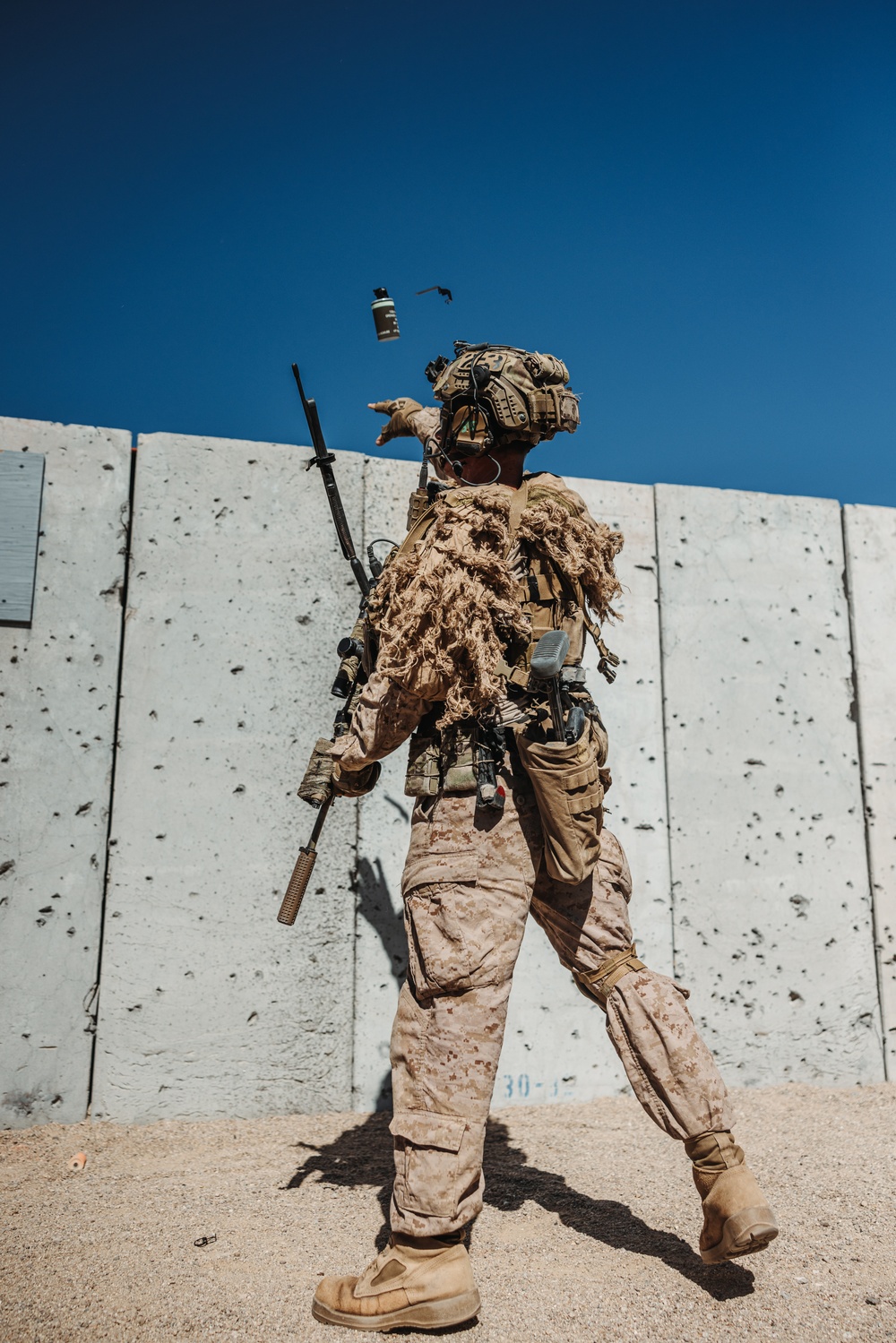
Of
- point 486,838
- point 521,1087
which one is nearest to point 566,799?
point 486,838

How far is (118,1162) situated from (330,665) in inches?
74.8

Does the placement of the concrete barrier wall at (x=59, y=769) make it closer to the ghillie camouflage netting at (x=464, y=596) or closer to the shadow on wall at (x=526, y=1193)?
the shadow on wall at (x=526, y=1193)

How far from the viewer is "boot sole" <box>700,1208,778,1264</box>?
2123 mm

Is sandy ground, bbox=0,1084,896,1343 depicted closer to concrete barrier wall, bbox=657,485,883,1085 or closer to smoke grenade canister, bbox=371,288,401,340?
concrete barrier wall, bbox=657,485,883,1085

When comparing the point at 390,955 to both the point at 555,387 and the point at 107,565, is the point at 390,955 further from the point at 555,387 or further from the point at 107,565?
the point at 555,387

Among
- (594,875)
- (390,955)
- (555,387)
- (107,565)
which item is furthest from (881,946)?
(107,565)

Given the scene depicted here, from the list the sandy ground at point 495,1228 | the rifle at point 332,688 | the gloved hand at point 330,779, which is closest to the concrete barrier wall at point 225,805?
the sandy ground at point 495,1228

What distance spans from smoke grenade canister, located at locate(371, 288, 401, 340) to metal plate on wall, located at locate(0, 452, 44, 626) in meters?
1.57

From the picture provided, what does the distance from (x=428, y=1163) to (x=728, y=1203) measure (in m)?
0.67

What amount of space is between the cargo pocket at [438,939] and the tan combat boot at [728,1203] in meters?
0.70

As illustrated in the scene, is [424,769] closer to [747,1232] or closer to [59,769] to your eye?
[747,1232]

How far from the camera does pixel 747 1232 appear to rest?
2.12m

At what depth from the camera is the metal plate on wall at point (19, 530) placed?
12.2ft

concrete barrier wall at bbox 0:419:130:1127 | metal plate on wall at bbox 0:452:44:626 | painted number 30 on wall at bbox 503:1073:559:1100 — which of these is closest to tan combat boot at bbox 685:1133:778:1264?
painted number 30 on wall at bbox 503:1073:559:1100
